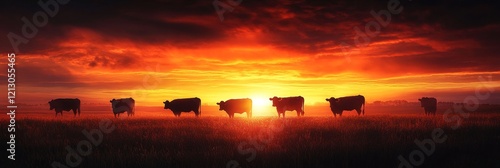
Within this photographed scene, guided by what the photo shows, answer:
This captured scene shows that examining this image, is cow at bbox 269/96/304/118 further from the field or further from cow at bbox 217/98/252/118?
the field

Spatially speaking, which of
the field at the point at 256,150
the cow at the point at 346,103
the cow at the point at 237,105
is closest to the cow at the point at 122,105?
the cow at the point at 237,105

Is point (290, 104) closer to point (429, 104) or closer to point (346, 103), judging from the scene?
point (346, 103)

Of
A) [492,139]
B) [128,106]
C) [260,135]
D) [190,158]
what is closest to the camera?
[190,158]

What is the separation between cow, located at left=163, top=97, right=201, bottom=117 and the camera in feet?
113

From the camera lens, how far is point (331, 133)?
14211 mm

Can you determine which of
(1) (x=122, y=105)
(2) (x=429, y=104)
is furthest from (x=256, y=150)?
(2) (x=429, y=104)

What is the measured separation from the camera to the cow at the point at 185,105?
34594mm

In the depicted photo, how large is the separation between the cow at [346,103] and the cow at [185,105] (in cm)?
1116

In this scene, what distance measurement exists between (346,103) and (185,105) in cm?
1365

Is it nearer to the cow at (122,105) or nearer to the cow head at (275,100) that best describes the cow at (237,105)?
the cow head at (275,100)

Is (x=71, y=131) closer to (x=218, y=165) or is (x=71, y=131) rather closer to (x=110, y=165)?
(x=110, y=165)

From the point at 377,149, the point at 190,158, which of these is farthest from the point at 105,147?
the point at 377,149

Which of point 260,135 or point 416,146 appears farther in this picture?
point 260,135

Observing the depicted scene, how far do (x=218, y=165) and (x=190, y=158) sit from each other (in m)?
0.88
